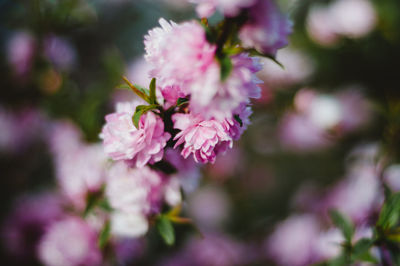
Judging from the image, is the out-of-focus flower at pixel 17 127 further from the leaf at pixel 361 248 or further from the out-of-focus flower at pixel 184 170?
the leaf at pixel 361 248

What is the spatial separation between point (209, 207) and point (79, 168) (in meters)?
0.91

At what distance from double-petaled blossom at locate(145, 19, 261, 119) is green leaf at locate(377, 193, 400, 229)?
435 mm

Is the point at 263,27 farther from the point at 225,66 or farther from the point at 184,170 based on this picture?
the point at 184,170

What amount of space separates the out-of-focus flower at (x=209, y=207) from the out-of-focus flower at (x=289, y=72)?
0.65 m

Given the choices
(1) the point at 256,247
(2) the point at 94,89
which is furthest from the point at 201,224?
(2) the point at 94,89

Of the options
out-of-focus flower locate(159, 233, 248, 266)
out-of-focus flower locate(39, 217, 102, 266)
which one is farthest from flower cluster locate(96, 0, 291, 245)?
out-of-focus flower locate(159, 233, 248, 266)

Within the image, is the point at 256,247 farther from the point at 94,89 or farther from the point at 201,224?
the point at 94,89

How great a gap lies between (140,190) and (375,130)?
106cm

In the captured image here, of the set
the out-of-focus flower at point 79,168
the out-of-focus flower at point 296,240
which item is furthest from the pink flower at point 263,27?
the out-of-focus flower at point 296,240

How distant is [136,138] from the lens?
0.56 meters

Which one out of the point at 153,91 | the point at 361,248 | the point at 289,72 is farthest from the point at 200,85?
the point at 289,72

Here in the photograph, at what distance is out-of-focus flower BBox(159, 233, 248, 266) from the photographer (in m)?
1.36

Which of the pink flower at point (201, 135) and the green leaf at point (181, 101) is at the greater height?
the green leaf at point (181, 101)

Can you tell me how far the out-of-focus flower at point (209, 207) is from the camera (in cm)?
169
